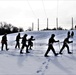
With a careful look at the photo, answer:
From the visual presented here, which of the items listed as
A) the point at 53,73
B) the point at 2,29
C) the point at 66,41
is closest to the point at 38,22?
the point at 2,29

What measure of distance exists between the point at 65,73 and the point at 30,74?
1.34m

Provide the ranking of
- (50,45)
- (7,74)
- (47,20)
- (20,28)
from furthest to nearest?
(20,28) < (47,20) < (50,45) < (7,74)

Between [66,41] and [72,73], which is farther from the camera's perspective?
[66,41]

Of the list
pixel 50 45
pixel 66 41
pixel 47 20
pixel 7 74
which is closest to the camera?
pixel 7 74

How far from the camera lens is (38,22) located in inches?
2968

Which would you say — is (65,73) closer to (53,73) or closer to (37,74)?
(53,73)

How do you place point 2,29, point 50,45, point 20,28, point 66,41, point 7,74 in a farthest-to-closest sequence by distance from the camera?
point 20,28
point 2,29
point 66,41
point 50,45
point 7,74

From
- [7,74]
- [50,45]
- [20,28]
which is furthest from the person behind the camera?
[20,28]

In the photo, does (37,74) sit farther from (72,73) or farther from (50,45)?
(50,45)

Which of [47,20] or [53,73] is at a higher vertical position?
[47,20]

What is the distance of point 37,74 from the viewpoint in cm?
960

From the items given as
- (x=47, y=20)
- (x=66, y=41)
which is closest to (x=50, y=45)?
(x=66, y=41)

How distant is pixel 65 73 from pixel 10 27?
10770 centimetres

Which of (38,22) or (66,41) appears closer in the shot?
(66,41)
